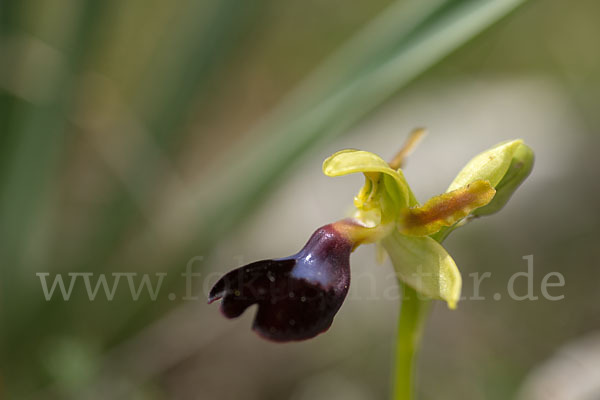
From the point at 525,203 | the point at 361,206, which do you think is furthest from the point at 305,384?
the point at 361,206

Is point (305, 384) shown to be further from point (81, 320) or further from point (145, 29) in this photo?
point (145, 29)

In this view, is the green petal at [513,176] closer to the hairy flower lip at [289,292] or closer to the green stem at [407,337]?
the green stem at [407,337]

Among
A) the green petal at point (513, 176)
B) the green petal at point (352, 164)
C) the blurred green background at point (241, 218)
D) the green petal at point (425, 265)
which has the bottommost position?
the blurred green background at point (241, 218)

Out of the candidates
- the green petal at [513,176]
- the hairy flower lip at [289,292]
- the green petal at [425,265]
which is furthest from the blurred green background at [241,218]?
the hairy flower lip at [289,292]

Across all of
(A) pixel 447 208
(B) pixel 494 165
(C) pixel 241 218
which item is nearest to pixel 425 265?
(A) pixel 447 208

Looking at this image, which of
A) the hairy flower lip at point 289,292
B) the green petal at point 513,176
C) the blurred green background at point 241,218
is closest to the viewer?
the hairy flower lip at point 289,292

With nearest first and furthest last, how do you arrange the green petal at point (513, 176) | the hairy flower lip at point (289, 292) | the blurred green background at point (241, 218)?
the hairy flower lip at point (289, 292) → the green petal at point (513, 176) → the blurred green background at point (241, 218)

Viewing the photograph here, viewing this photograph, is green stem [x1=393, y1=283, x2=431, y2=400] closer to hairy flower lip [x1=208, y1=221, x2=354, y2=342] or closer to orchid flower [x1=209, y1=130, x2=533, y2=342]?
orchid flower [x1=209, y1=130, x2=533, y2=342]

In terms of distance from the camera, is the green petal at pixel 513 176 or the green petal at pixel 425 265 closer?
the green petal at pixel 425 265

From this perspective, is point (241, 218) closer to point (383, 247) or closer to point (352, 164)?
point (383, 247)
